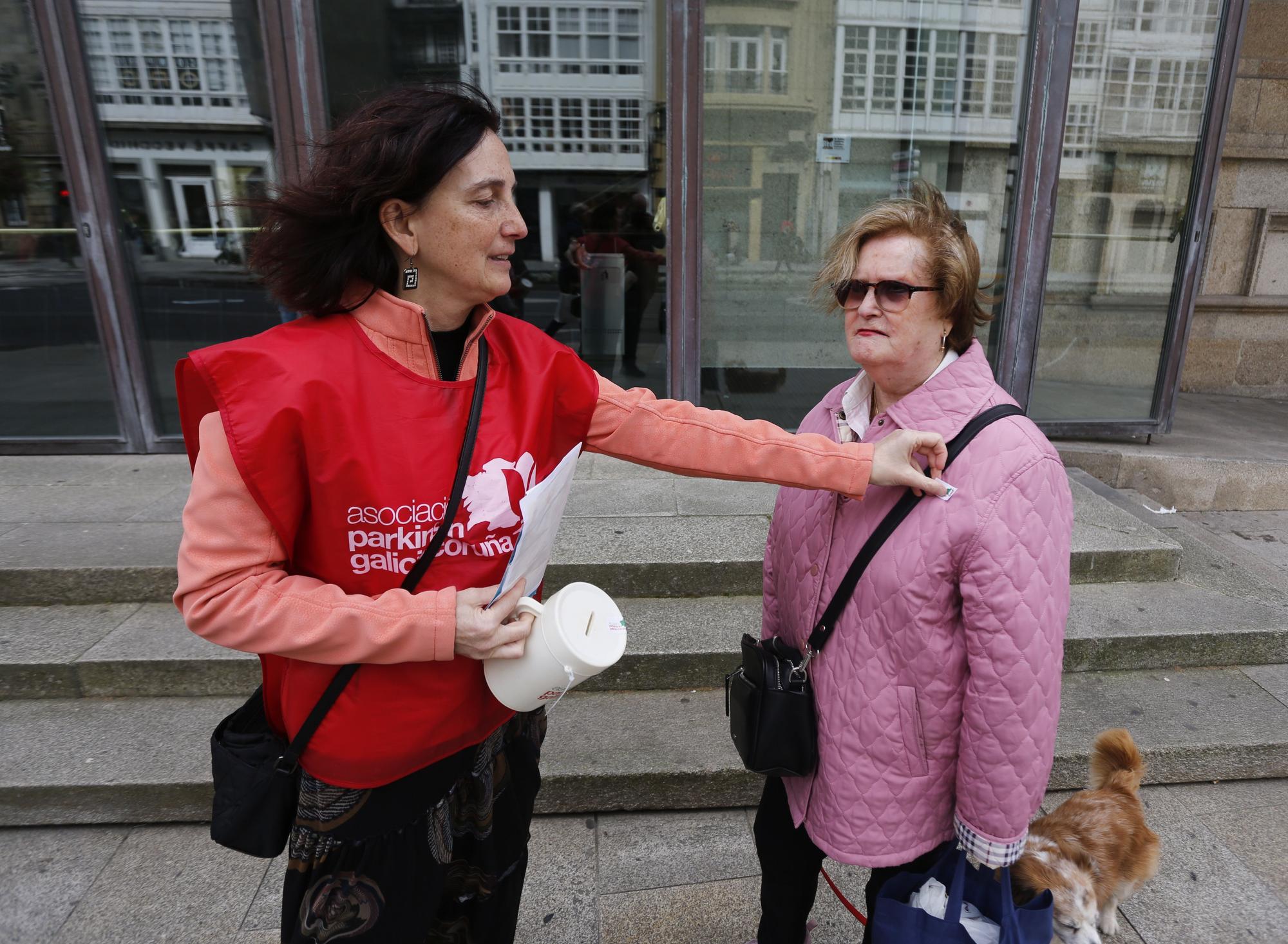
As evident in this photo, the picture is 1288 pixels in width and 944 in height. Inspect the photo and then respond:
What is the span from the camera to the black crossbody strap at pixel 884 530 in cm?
161

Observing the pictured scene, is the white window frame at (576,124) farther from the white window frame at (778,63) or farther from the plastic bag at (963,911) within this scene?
the plastic bag at (963,911)

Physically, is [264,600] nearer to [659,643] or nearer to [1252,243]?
[659,643]

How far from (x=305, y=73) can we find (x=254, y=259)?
4.38 meters

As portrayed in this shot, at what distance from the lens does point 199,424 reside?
4.26 feet

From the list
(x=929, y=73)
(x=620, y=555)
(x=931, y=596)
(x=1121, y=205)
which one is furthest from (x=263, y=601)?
(x=1121, y=205)

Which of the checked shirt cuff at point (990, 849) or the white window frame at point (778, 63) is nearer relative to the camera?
the checked shirt cuff at point (990, 849)

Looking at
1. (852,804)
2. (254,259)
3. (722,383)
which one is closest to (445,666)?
(254,259)

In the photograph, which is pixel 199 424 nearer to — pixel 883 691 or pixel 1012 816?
pixel 883 691

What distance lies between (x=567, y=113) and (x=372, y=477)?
4.77 meters

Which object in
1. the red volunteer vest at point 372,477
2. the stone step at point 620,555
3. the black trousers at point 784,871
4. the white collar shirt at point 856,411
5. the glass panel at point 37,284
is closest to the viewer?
the red volunteer vest at point 372,477

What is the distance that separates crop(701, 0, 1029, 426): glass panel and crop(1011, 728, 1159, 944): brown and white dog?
3775 mm

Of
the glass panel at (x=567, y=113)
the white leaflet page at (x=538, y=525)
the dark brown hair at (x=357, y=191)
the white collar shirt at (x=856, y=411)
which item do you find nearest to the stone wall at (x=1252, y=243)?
the glass panel at (x=567, y=113)

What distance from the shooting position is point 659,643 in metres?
3.47

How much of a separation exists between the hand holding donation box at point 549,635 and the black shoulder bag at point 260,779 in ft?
0.78
